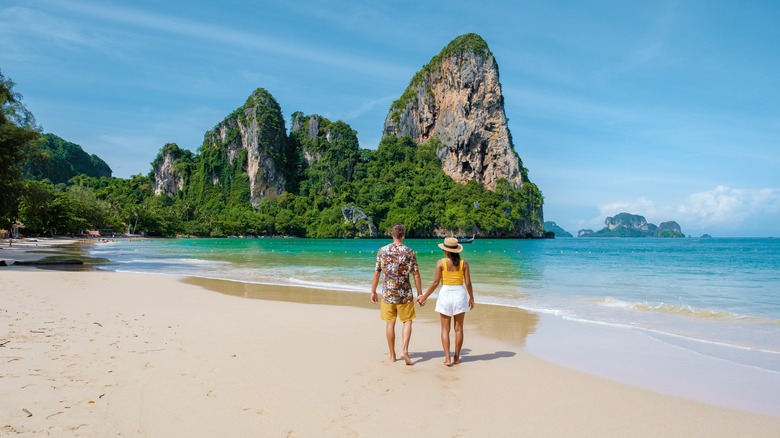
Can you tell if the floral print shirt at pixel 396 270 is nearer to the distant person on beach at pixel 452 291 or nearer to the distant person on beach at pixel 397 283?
the distant person on beach at pixel 397 283

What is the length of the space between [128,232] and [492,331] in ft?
321

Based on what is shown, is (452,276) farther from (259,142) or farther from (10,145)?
(259,142)

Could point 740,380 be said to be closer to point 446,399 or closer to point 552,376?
point 552,376

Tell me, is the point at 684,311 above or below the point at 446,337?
below

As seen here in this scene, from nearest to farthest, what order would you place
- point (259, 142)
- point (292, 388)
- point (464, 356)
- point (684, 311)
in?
point (292, 388)
point (464, 356)
point (684, 311)
point (259, 142)

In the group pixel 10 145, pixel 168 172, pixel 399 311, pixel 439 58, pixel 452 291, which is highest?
pixel 439 58

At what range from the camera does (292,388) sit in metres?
4.48

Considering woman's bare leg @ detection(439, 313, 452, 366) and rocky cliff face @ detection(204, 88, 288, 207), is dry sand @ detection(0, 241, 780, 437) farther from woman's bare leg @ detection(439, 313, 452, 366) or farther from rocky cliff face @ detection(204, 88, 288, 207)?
rocky cliff face @ detection(204, 88, 288, 207)

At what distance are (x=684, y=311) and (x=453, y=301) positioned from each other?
766 cm

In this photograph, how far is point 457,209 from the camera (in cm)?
10369

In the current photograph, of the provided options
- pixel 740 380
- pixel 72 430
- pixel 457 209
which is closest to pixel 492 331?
pixel 740 380

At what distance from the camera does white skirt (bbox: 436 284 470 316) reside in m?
5.63

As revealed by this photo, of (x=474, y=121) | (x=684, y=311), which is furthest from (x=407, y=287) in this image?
(x=474, y=121)

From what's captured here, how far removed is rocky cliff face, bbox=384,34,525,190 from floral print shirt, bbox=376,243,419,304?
364 feet
